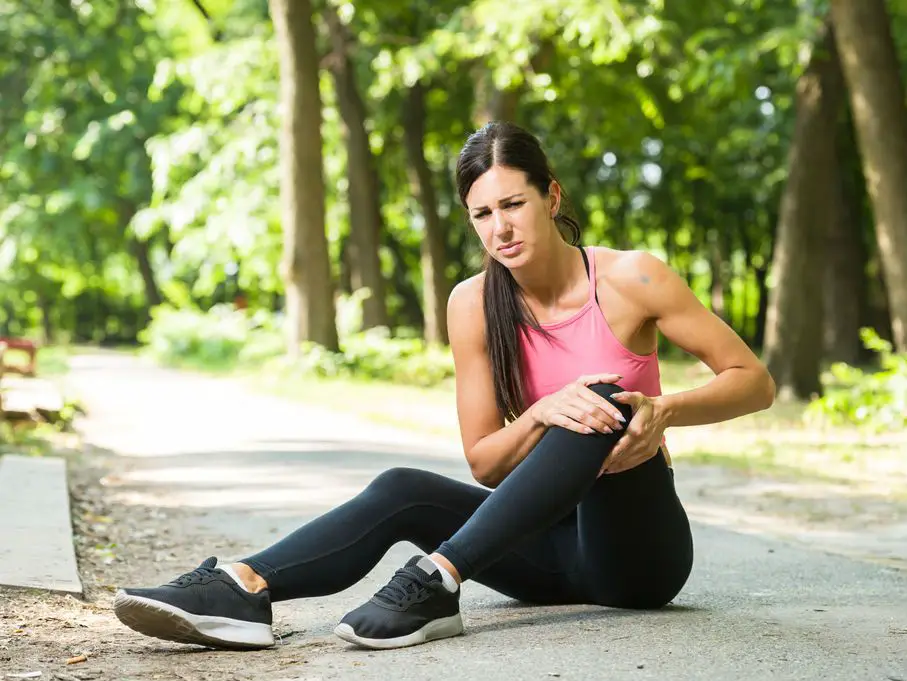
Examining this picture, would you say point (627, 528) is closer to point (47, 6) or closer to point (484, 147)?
point (484, 147)

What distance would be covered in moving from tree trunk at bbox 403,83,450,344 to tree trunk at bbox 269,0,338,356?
5.59 metres

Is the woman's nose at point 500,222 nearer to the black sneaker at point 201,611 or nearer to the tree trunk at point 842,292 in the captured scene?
the black sneaker at point 201,611

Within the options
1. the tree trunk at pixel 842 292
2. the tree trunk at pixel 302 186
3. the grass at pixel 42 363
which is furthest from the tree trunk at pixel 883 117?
the tree trunk at pixel 842 292

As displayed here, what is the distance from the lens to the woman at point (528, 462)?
3.72 m

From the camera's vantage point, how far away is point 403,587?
3.73 meters

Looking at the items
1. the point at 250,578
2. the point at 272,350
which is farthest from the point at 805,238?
the point at 250,578

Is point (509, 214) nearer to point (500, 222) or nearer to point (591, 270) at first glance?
point (500, 222)

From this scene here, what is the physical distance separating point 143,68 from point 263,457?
1078 inches

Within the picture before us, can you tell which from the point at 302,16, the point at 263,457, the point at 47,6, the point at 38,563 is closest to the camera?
the point at 38,563

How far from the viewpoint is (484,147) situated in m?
4.04

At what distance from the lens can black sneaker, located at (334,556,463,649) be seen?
369cm

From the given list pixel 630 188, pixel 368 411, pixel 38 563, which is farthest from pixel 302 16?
pixel 630 188

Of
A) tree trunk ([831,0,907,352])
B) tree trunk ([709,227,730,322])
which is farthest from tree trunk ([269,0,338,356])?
tree trunk ([709,227,730,322])

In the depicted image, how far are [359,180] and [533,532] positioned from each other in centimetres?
2026
